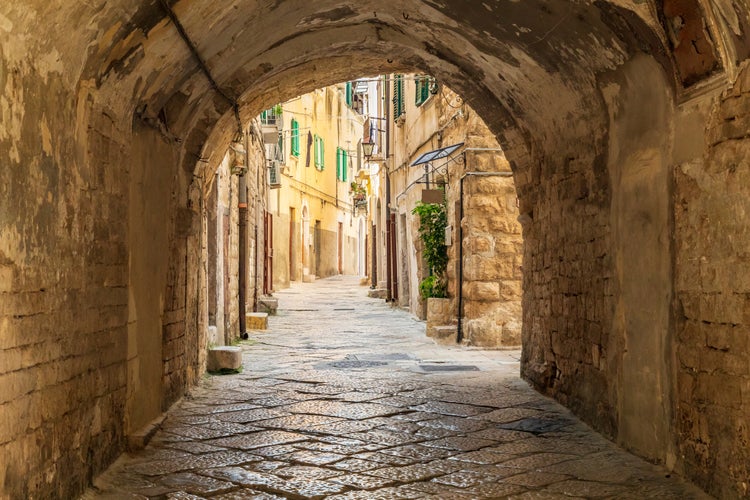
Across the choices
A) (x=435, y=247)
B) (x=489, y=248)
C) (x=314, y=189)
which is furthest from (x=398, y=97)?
(x=314, y=189)

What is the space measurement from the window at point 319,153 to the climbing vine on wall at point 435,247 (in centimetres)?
2209

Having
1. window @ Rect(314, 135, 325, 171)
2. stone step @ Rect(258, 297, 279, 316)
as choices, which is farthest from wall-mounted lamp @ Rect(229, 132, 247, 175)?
window @ Rect(314, 135, 325, 171)

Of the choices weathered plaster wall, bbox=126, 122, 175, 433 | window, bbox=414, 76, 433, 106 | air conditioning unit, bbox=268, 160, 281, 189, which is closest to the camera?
weathered plaster wall, bbox=126, 122, 175, 433

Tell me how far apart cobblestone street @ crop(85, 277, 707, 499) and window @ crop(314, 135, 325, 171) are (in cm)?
2574

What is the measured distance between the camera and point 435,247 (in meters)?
11.4

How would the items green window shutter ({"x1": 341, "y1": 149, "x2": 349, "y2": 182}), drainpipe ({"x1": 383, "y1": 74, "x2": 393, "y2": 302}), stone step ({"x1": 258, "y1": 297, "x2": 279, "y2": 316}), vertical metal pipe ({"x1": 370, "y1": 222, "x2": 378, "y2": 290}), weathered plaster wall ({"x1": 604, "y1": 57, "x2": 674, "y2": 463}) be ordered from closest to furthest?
1. weathered plaster wall ({"x1": 604, "y1": 57, "x2": 674, "y2": 463})
2. stone step ({"x1": 258, "y1": 297, "x2": 279, "y2": 316})
3. drainpipe ({"x1": 383, "y1": 74, "x2": 393, "y2": 302})
4. vertical metal pipe ({"x1": 370, "y1": 222, "x2": 378, "y2": 290})
5. green window shutter ({"x1": 341, "y1": 149, "x2": 349, "y2": 182})

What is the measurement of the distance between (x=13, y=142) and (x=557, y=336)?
4493mm

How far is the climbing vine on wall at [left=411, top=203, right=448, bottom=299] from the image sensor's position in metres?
11.4

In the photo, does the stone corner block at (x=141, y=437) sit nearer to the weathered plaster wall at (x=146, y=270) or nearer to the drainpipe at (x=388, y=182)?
the weathered plaster wall at (x=146, y=270)

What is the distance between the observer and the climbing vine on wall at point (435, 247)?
1139 centimetres

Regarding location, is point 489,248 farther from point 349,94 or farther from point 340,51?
point 349,94

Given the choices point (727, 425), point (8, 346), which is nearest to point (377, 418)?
point (727, 425)

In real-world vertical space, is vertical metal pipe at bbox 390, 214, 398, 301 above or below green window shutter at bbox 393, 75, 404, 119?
below

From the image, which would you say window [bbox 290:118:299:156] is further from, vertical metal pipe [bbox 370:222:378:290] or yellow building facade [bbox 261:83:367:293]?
vertical metal pipe [bbox 370:222:378:290]
